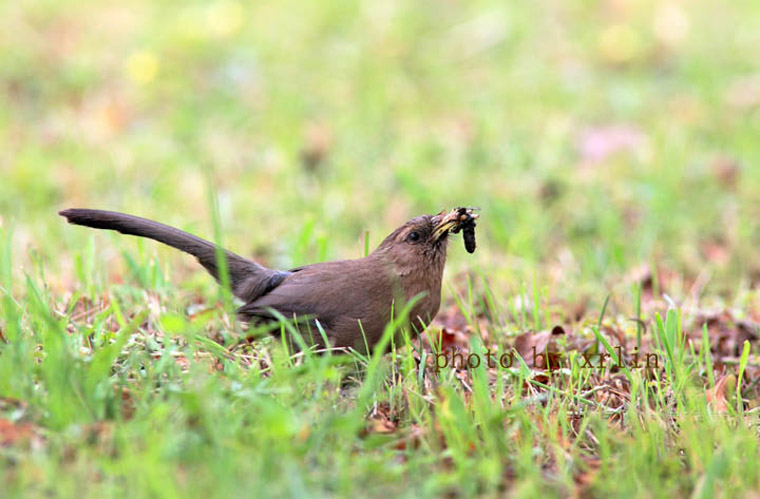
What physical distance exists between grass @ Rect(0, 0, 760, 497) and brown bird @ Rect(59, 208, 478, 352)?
0.50ft

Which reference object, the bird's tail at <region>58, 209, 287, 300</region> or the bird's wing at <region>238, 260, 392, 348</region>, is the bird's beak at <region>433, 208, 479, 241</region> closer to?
the bird's wing at <region>238, 260, 392, 348</region>

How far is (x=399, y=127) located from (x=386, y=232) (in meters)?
1.78

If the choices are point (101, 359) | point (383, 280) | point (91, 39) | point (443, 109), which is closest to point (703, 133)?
point (443, 109)

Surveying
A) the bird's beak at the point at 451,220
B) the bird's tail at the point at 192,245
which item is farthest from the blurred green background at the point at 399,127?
the bird's beak at the point at 451,220

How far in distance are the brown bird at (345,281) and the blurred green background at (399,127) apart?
67 centimetres

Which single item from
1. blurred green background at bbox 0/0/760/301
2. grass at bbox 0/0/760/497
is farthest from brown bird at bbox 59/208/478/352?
blurred green background at bbox 0/0/760/301

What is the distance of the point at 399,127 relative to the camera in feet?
26.0

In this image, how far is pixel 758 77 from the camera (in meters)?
8.57

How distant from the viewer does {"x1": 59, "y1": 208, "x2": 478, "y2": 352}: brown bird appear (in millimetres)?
3949

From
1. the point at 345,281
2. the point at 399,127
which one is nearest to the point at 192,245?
the point at 345,281

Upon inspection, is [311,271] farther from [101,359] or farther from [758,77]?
[758,77]

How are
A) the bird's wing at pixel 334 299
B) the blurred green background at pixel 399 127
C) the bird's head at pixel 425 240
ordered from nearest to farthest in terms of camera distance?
the bird's wing at pixel 334 299
the bird's head at pixel 425 240
the blurred green background at pixel 399 127

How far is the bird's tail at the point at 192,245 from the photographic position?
13.1ft

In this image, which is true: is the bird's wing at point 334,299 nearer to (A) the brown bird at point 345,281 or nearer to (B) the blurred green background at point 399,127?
(A) the brown bird at point 345,281
